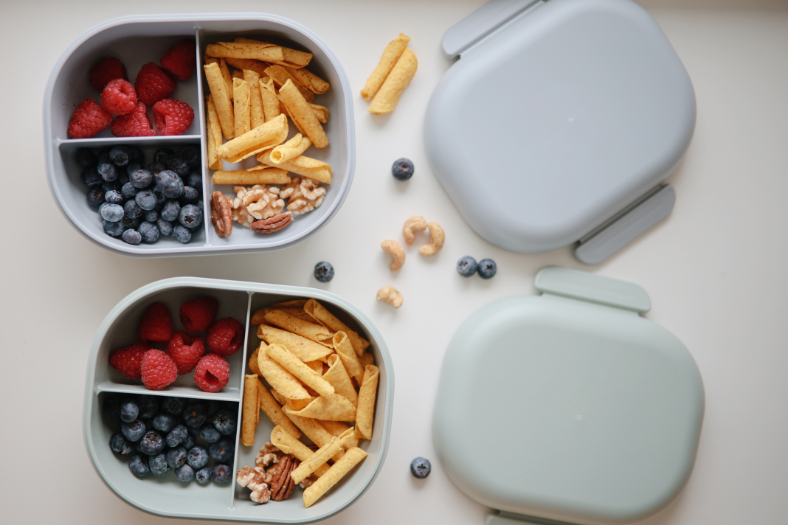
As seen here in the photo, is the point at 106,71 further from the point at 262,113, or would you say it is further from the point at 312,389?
the point at 312,389

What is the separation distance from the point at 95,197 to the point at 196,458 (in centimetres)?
62

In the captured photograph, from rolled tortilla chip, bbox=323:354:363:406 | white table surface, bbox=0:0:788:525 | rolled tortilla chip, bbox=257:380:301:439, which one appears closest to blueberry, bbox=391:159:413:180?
white table surface, bbox=0:0:788:525

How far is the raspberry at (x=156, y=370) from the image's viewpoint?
1.12m

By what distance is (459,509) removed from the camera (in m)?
1.38

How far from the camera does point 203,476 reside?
1.22 m

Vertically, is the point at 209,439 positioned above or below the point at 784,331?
below

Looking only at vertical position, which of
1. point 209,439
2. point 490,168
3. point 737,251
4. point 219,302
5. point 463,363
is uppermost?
point 490,168

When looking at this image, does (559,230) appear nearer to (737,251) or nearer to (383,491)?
(737,251)

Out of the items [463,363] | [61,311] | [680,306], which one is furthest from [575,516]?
[61,311]

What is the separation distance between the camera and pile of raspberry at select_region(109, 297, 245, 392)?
3.73ft

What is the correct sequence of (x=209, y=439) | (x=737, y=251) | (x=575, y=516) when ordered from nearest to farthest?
1. (x=209, y=439)
2. (x=575, y=516)
3. (x=737, y=251)

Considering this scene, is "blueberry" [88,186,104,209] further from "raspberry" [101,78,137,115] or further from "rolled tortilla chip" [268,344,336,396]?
"rolled tortilla chip" [268,344,336,396]

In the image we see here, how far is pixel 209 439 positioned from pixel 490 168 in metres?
0.92

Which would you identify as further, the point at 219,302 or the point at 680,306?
the point at 680,306
